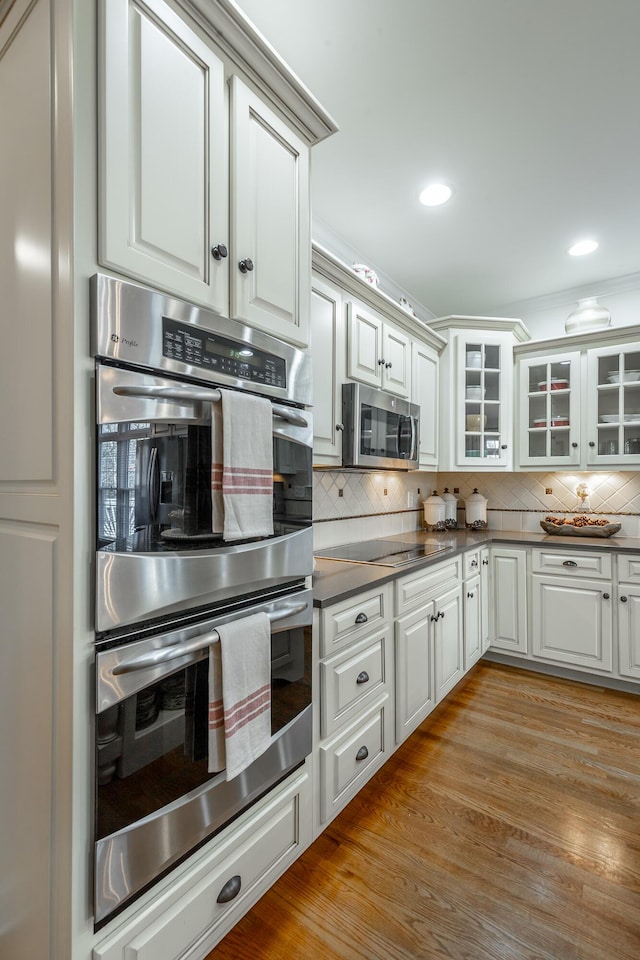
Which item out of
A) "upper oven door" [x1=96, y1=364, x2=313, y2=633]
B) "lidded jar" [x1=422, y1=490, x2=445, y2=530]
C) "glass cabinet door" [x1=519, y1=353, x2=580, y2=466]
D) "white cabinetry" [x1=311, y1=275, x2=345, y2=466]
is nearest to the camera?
"upper oven door" [x1=96, y1=364, x2=313, y2=633]

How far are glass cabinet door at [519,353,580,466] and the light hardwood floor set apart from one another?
1782 mm

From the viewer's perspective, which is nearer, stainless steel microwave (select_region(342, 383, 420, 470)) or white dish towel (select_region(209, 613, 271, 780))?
white dish towel (select_region(209, 613, 271, 780))

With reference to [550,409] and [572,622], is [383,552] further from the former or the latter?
[550,409]

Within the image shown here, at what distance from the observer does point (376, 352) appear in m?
2.53

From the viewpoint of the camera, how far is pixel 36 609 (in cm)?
102

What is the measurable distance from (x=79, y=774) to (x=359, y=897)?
1.07 m

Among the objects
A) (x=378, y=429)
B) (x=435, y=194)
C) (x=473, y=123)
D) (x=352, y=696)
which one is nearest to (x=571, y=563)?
(x=378, y=429)

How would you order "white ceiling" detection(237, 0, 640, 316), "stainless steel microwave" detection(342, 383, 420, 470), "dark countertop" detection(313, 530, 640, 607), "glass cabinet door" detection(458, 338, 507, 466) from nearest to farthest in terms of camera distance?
"white ceiling" detection(237, 0, 640, 316)
"dark countertop" detection(313, 530, 640, 607)
"stainless steel microwave" detection(342, 383, 420, 470)
"glass cabinet door" detection(458, 338, 507, 466)

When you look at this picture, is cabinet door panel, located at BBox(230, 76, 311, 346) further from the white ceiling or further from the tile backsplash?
the tile backsplash

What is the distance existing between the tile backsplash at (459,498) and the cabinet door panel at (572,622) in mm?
692

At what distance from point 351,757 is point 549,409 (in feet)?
Result: 9.06

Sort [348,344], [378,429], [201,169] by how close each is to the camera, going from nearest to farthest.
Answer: [201,169], [348,344], [378,429]

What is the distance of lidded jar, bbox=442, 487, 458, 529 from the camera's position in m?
3.75

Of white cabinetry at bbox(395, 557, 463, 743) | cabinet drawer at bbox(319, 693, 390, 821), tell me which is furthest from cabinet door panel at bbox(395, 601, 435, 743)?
cabinet drawer at bbox(319, 693, 390, 821)
